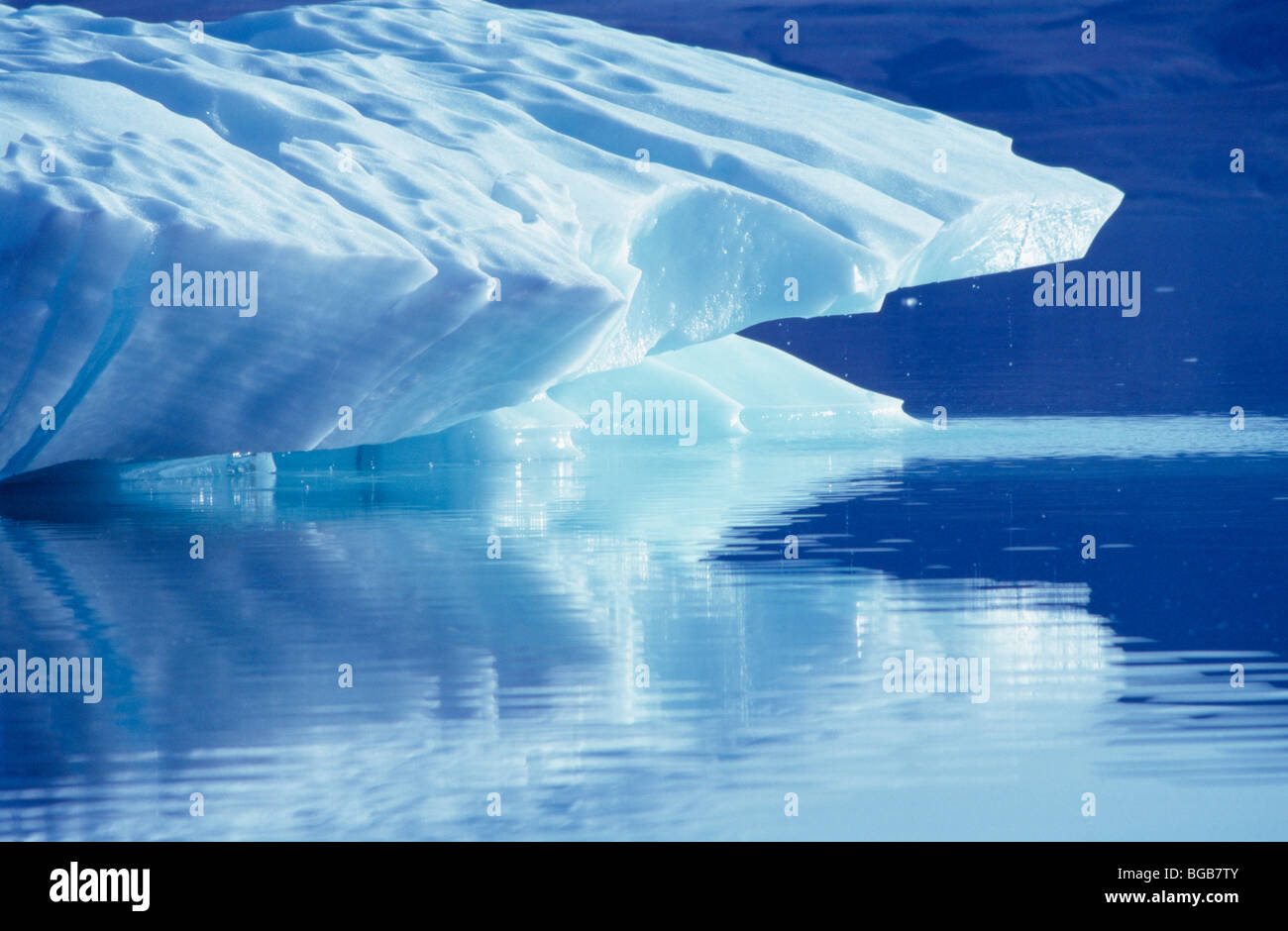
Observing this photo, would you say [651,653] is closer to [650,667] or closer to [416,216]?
[650,667]

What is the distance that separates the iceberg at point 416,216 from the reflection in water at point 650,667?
735mm

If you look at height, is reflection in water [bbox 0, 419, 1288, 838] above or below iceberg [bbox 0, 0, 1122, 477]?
below

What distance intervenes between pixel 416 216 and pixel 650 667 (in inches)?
159

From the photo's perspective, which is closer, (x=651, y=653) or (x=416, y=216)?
(x=651, y=653)

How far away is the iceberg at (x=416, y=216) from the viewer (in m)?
6.92

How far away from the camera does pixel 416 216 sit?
7629 millimetres

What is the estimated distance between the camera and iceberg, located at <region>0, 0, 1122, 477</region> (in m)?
6.92

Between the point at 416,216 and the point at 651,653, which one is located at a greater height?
the point at 416,216

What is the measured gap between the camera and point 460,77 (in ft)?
34.3

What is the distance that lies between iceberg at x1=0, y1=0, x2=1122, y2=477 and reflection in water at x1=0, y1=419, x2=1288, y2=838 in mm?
735

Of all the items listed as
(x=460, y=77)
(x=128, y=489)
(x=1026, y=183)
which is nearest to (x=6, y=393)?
(x=128, y=489)

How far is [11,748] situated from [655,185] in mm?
6228

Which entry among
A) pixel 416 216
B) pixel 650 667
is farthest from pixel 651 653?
pixel 416 216

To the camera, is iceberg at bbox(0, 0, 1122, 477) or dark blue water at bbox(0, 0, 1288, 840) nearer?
dark blue water at bbox(0, 0, 1288, 840)
